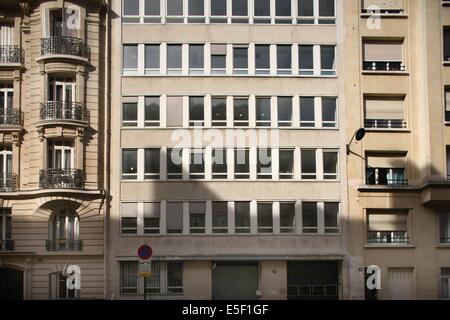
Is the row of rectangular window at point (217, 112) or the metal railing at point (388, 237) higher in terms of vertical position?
the row of rectangular window at point (217, 112)

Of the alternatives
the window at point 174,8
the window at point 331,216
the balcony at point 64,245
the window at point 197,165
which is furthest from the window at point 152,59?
the window at point 331,216

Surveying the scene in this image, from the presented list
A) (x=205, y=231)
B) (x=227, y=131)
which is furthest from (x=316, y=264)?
(x=227, y=131)

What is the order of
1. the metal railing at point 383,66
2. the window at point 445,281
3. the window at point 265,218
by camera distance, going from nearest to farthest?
the window at point 445,281
the window at point 265,218
the metal railing at point 383,66

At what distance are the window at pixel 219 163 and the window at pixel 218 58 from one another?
3.58 meters

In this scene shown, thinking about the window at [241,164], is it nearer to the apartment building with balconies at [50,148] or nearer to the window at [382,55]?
the apartment building with balconies at [50,148]

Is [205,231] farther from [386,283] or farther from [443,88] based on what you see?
[443,88]

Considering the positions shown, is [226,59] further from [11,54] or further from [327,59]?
[11,54]

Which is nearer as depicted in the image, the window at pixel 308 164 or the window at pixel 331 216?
the window at pixel 331 216

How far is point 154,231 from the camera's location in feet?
104

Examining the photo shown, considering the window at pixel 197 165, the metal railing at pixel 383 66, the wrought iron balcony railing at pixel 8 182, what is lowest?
the wrought iron balcony railing at pixel 8 182

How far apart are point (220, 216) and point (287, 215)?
2.97 meters

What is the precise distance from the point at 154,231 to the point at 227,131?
545cm

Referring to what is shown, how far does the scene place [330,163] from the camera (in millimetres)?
32344

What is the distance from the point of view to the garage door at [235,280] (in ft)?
103
